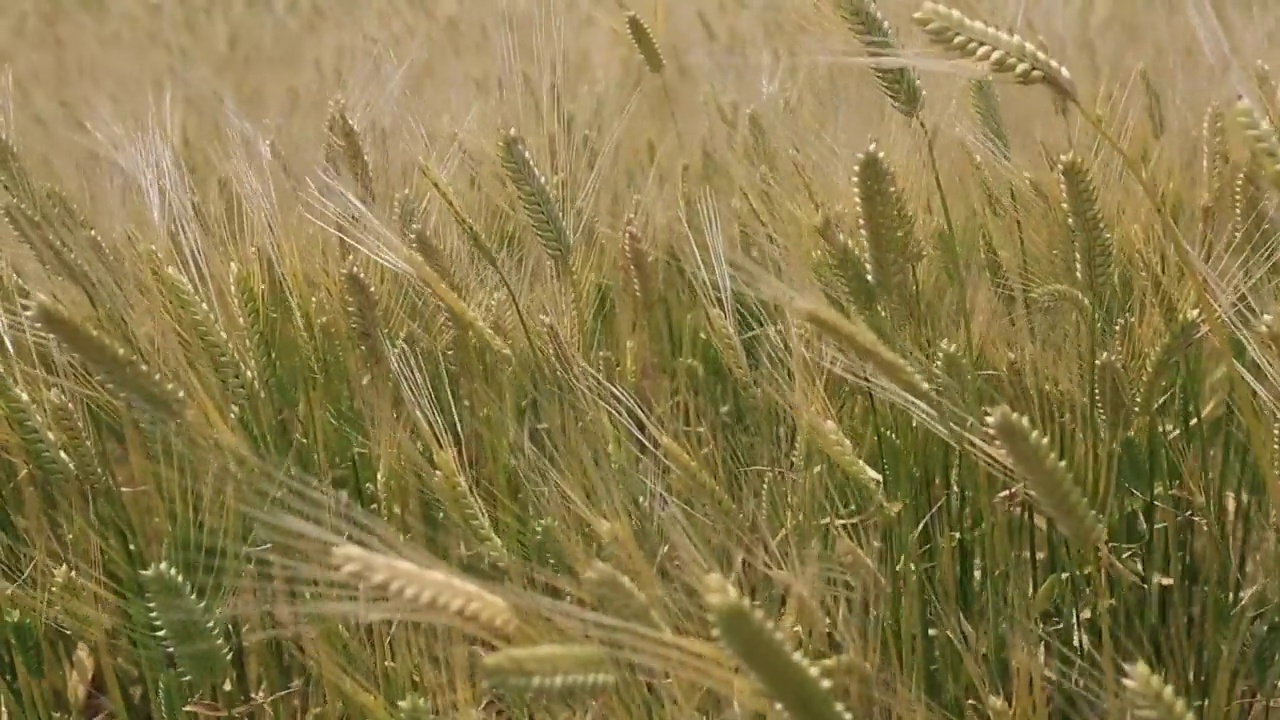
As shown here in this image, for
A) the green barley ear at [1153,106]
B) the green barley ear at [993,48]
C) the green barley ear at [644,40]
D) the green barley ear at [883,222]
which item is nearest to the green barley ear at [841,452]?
the green barley ear at [883,222]

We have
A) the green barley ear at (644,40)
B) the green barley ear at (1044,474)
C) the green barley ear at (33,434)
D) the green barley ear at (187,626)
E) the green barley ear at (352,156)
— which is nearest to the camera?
the green barley ear at (1044,474)

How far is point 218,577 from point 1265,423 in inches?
26.5

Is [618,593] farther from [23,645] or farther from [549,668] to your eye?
[23,645]

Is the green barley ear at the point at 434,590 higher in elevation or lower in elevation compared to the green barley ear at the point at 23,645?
higher

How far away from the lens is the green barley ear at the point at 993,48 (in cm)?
52

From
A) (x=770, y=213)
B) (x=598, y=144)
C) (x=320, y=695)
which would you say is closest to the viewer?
(x=320, y=695)

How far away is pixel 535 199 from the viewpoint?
2.53 ft

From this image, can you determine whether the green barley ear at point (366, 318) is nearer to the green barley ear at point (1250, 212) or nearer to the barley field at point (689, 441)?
the barley field at point (689, 441)

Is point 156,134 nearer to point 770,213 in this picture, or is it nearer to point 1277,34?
point 770,213

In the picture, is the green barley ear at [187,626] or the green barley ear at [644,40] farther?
the green barley ear at [644,40]

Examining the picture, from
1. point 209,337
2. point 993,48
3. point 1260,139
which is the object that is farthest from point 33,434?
point 1260,139

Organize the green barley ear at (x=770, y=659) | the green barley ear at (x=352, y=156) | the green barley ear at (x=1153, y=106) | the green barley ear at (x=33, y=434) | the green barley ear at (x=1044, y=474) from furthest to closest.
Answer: the green barley ear at (x=1153, y=106)
the green barley ear at (x=352, y=156)
the green barley ear at (x=33, y=434)
the green barley ear at (x=1044, y=474)
the green barley ear at (x=770, y=659)

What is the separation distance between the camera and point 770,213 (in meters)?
1.01

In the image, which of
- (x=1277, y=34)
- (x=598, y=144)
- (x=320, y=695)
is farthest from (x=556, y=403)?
(x=1277, y=34)
